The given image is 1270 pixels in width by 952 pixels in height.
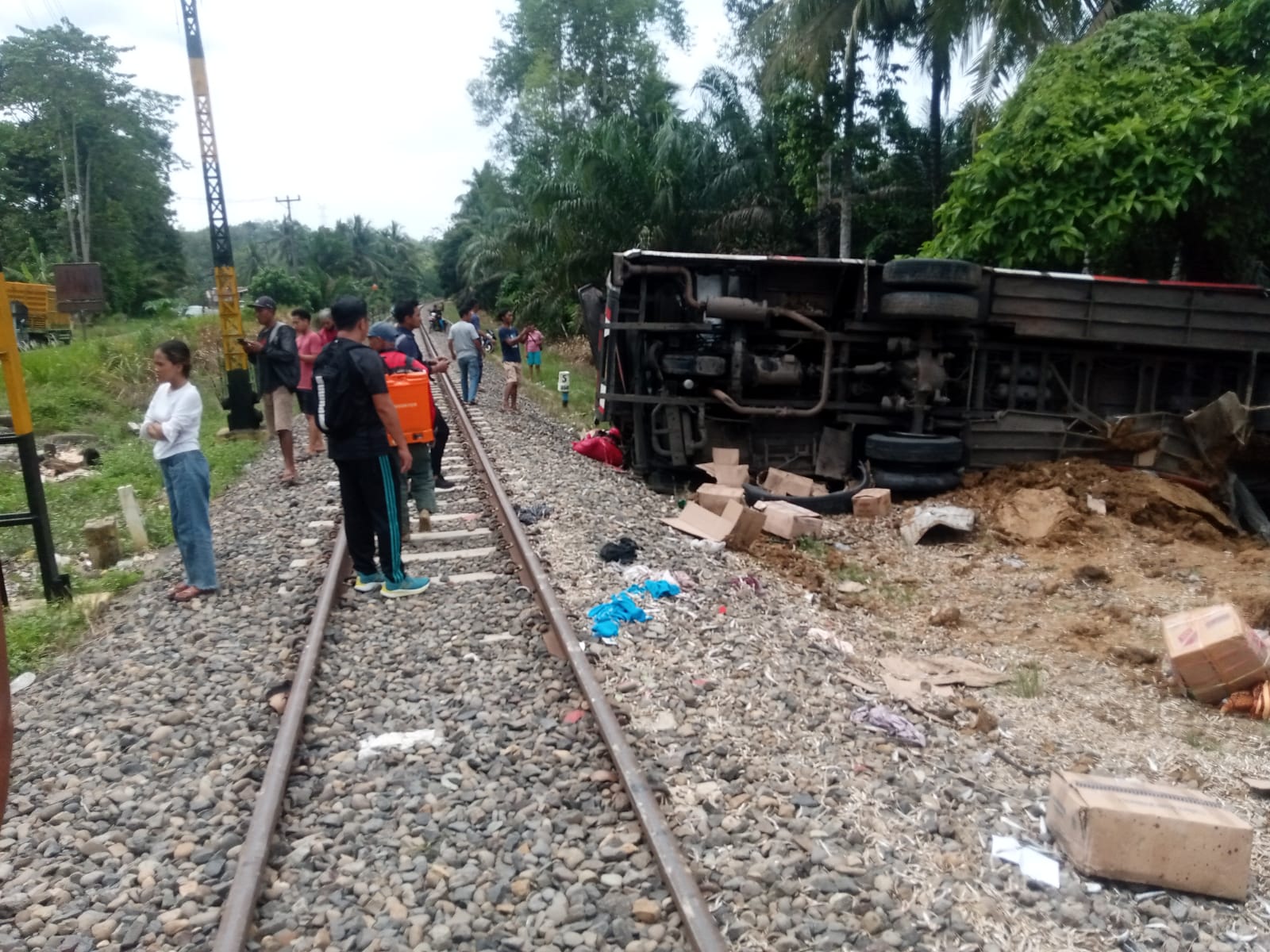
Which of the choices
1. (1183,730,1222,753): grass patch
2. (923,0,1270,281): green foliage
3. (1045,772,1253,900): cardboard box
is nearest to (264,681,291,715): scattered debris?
(1045,772,1253,900): cardboard box

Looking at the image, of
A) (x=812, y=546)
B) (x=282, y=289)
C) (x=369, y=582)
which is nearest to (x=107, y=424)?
(x=369, y=582)

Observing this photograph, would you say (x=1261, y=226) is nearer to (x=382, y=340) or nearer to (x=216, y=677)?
(x=382, y=340)

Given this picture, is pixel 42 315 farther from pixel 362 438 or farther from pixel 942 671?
pixel 942 671

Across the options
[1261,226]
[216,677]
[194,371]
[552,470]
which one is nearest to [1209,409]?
[1261,226]

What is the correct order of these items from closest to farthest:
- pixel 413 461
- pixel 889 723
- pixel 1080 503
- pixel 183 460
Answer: pixel 889 723, pixel 183 460, pixel 413 461, pixel 1080 503

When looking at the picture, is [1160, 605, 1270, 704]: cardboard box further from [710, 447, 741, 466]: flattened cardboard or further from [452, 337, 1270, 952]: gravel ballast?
[710, 447, 741, 466]: flattened cardboard

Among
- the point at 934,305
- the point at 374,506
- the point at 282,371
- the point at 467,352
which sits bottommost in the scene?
the point at 374,506

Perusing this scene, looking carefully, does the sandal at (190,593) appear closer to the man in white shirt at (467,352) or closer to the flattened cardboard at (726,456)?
the flattened cardboard at (726,456)

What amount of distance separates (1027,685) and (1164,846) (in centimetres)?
178

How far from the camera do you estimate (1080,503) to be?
832cm

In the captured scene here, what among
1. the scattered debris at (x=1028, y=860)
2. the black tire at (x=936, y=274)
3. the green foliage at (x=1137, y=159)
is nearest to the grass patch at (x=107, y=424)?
the black tire at (x=936, y=274)

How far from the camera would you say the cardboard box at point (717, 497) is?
7820 mm

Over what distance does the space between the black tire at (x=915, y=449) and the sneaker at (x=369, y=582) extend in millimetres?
4916

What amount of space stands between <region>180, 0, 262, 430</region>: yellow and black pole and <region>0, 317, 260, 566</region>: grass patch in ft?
2.14
